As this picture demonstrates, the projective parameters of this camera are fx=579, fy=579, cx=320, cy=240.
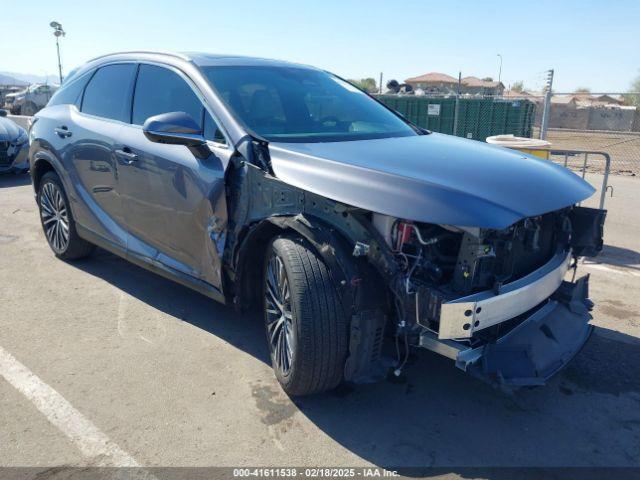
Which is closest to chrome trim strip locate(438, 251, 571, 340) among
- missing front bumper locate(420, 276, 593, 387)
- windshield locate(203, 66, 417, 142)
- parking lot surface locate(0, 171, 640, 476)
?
missing front bumper locate(420, 276, 593, 387)

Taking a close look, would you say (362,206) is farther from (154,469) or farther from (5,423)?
(5,423)

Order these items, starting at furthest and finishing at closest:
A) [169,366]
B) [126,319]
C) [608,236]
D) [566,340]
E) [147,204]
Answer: [608,236], [126,319], [147,204], [169,366], [566,340]

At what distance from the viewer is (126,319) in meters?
4.39

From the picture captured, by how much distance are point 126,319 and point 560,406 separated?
3063mm

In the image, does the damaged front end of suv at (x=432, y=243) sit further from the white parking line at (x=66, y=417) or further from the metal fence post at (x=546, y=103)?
the metal fence post at (x=546, y=103)

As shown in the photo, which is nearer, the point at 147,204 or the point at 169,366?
the point at 169,366

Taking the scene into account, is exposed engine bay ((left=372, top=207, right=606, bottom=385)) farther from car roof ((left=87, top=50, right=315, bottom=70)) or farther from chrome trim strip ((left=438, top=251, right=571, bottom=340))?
car roof ((left=87, top=50, right=315, bottom=70))

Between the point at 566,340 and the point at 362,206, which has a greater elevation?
the point at 362,206

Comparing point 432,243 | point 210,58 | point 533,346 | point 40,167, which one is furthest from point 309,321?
point 40,167

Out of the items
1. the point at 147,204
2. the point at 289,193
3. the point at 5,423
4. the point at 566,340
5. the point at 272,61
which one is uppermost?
the point at 272,61

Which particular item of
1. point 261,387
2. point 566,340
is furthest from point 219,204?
point 566,340

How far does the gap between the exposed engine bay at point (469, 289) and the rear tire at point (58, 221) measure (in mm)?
3597

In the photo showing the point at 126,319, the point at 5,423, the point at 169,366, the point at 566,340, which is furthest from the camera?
the point at 126,319

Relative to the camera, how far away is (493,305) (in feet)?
8.93
